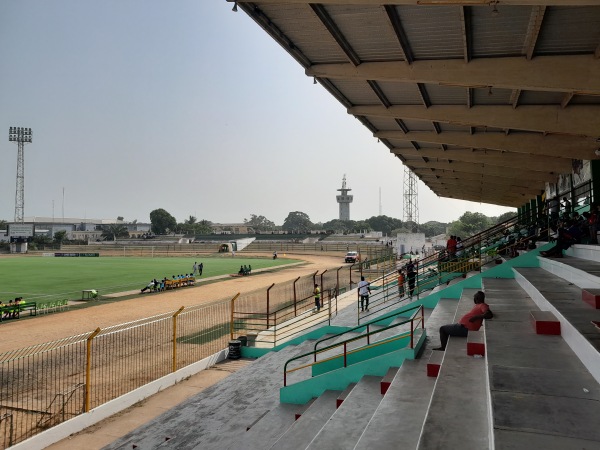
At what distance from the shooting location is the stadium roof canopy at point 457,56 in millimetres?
8125

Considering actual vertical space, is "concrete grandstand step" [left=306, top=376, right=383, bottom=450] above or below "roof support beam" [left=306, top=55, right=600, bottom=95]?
below

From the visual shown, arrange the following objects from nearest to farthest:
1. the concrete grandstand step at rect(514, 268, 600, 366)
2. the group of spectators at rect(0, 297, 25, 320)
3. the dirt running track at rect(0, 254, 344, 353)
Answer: the concrete grandstand step at rect(514, 268, 600, 366)
the dirt running track at rect(0, 254, 344, 353)
the group of spectators at rect(0, 297, 25, 320)

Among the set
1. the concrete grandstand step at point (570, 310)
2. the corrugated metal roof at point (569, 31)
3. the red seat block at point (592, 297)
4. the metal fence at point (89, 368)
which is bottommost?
the metal fence at point (89, 368)

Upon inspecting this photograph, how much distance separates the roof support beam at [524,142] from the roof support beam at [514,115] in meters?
2.93

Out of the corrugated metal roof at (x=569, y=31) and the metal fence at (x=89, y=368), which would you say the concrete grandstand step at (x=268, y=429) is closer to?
the metal fence at (x=89, y=368)

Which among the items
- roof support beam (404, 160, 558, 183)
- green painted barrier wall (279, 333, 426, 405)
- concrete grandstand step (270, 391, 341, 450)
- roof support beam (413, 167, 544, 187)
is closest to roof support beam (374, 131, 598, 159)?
roof support beam (404, 160, 558, 183)

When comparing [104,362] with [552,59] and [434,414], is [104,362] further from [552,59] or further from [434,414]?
[552,59]

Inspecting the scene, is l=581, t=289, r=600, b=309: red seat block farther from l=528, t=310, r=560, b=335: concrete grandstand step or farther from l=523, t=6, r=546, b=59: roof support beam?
l=523, t=6, r=546, b=59: roof support beam

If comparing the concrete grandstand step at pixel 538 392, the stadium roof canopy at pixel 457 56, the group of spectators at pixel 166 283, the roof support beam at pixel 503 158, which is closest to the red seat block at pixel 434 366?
the concrete grandstand step at pixel 538 392

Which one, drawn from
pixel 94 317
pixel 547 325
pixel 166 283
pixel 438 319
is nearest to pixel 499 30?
pixel 547 325

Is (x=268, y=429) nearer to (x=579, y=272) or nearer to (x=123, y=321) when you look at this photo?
(x=579, y=272)

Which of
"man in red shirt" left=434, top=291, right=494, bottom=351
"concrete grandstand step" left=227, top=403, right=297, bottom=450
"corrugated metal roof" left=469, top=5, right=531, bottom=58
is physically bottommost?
"concrete grandstand step" left=227, top=403, right=297, bottom=450

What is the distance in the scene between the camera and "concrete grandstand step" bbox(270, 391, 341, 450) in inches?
258

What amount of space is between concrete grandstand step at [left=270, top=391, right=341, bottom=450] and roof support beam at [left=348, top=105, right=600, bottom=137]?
9829mm
